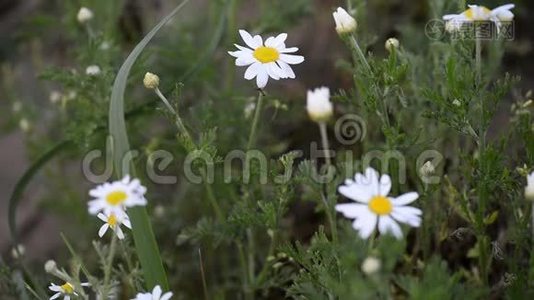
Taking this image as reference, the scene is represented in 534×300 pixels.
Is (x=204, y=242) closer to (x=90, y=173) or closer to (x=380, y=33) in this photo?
(x=90, y=173)

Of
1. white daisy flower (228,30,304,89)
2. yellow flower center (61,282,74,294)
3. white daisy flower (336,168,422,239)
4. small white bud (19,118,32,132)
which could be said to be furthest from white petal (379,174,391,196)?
small white bud (19,118,32,132)

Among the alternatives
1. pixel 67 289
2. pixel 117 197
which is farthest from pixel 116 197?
pixel 67 289

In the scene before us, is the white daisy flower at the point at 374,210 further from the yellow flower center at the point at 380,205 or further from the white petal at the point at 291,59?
the white petal at the point at 291,59

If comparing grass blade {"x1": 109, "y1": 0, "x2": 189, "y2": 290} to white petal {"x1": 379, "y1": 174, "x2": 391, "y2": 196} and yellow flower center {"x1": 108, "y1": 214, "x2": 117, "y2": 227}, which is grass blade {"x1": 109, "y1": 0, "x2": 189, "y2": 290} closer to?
yellow flower center {"x1": 108, "y1": 214, "x2": 117, "y2": 227}

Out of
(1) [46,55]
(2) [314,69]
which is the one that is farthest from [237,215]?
(1) [46,55]

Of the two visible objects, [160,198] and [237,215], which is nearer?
[237,215]

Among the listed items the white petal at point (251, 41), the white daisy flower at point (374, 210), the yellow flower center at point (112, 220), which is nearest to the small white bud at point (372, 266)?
the white daisy flower at point (374, 210)

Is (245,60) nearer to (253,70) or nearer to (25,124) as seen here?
(253,70)
